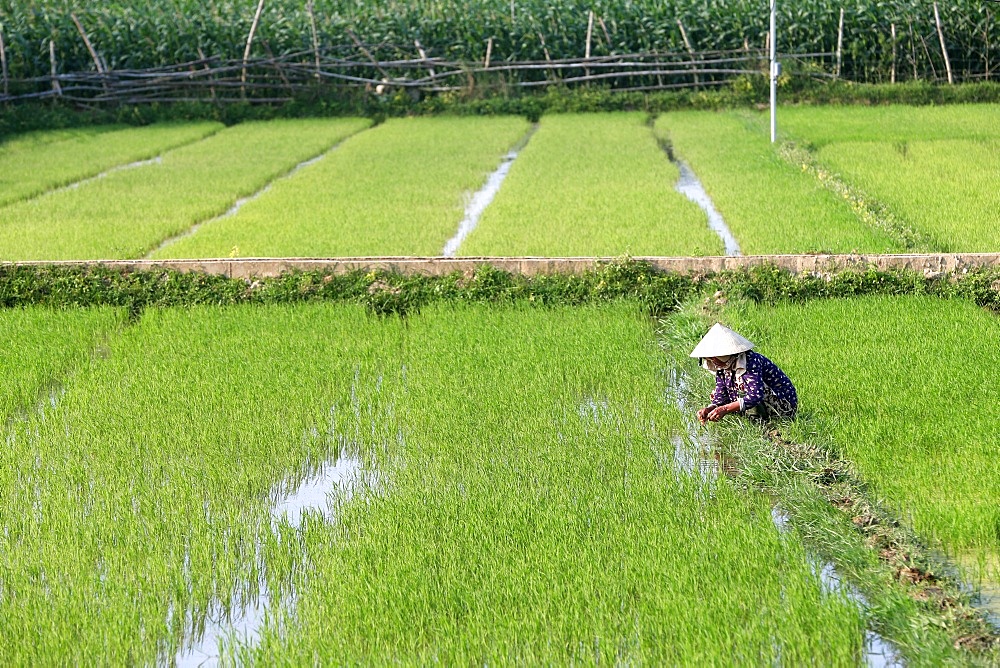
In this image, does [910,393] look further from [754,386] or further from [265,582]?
[265,582]

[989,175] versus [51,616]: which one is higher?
[51,616]

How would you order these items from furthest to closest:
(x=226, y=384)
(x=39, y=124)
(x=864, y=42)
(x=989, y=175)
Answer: (x=864, y=42), (x=39, y=124), (x=989, y=175), (x=226, y=384)

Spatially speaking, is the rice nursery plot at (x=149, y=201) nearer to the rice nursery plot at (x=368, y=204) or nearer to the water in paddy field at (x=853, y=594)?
the rice nursery plot at (x=368, y=204)

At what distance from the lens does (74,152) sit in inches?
634

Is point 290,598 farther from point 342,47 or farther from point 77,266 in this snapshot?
point 342,47

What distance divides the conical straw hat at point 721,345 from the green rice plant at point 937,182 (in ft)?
12.2

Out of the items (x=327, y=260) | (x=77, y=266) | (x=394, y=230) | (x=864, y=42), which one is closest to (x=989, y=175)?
(x=394, y=230)

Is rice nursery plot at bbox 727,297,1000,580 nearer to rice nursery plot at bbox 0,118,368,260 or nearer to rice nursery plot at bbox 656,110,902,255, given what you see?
rice nursery plot at bbox 656,110,902,255

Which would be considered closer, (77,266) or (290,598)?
(290,598)

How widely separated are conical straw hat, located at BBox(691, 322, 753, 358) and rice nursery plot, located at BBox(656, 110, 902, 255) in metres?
3.46

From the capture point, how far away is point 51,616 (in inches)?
135

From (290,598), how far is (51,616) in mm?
646

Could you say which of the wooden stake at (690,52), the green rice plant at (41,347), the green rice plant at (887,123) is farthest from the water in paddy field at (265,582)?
the wooden stake at (690,52)

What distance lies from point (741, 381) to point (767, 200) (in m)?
5.67
